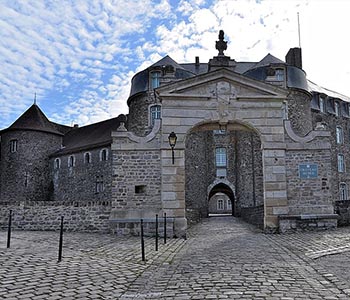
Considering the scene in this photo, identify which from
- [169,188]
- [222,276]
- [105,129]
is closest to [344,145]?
[105,129]

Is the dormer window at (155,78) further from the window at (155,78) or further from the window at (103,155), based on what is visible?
the window at (103,155)

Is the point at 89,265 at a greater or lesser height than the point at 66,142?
lesser

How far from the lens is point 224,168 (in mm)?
27266

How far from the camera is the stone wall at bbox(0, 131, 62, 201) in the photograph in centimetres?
3189

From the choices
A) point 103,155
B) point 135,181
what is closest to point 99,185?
point 103,155

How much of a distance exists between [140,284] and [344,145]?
29.4m

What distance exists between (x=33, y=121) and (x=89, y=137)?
14.8 feet

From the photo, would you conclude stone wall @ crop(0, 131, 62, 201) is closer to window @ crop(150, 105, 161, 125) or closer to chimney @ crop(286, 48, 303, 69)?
window @ crop(150, 105, 161, 125)

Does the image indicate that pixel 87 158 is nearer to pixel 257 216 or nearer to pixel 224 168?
pixel 224 168

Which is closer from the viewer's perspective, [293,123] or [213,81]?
[213,81]

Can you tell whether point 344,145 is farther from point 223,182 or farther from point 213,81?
point 213,81

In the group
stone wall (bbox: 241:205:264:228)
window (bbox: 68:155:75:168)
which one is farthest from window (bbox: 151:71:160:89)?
stone wall (bbox: 241:205:264:228)

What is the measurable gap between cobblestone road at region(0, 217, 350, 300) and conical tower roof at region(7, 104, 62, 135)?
82.0 ft

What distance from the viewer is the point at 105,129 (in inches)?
1340
